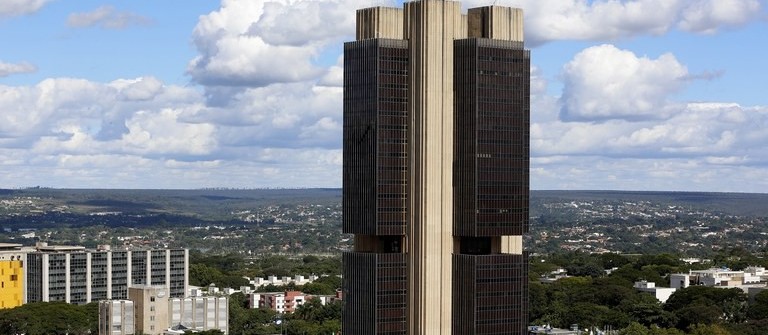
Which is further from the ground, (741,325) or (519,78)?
(519,78)

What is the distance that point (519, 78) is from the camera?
66250 millimetres

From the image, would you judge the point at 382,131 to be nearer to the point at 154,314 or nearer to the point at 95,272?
the point at 154,314

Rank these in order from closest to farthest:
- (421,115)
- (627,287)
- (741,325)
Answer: (421,115) → (741,325) → (627,287)

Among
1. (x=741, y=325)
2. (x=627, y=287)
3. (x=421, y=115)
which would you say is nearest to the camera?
(x=421, y=115)

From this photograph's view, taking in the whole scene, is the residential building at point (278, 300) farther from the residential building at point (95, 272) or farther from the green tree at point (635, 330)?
the green tree at point (635, 330)

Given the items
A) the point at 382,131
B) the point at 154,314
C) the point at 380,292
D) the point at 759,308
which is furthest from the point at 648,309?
the point at 382,131

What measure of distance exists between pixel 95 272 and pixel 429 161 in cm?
11656

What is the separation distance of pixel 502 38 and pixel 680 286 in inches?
4636

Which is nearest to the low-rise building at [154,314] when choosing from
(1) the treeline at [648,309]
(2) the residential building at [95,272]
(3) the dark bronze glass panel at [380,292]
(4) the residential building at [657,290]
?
(2) the residential building at [95,272]

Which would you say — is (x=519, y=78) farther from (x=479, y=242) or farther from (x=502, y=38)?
(x=479, y=242)

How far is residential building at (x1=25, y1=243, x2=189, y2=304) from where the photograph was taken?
17162 centimetres

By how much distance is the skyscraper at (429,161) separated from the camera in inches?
2547

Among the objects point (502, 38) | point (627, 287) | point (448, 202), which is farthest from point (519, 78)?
point (627, 287)

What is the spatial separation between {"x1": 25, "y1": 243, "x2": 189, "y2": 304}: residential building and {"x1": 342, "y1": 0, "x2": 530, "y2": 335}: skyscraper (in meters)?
108
